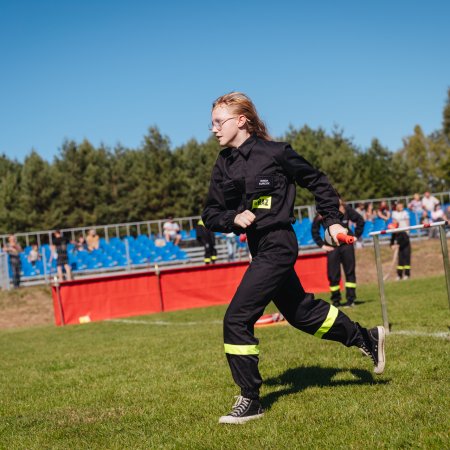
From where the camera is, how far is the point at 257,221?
14.3 feet

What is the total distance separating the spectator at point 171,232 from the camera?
85.8 feet

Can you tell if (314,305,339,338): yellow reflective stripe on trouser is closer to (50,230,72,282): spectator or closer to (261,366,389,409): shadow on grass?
(261,366,389,409): shadow on grass

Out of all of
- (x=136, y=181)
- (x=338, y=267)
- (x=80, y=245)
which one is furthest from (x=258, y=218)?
(x=136, y=181)

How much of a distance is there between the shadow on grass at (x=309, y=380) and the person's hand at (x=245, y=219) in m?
1.23

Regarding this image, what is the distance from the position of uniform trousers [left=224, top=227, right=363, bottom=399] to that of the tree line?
49.0m

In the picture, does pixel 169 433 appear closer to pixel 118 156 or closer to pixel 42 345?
pixel 42 345

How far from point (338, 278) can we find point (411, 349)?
610cm

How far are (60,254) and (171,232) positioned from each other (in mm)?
4953

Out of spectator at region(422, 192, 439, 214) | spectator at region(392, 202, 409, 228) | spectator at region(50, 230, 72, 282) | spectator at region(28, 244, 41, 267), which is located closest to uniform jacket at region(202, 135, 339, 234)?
spectator at region(50, 230, 72, 282)

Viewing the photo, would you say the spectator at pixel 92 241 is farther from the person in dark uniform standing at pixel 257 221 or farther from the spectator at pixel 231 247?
the person in dark uniform standing at pixel 257 221

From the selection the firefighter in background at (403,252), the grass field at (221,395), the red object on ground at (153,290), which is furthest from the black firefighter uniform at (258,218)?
the firefighter in background at (403,252)

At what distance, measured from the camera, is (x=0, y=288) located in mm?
22391

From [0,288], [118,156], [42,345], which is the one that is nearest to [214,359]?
[42,345]

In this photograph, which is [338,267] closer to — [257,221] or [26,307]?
[257,221]
